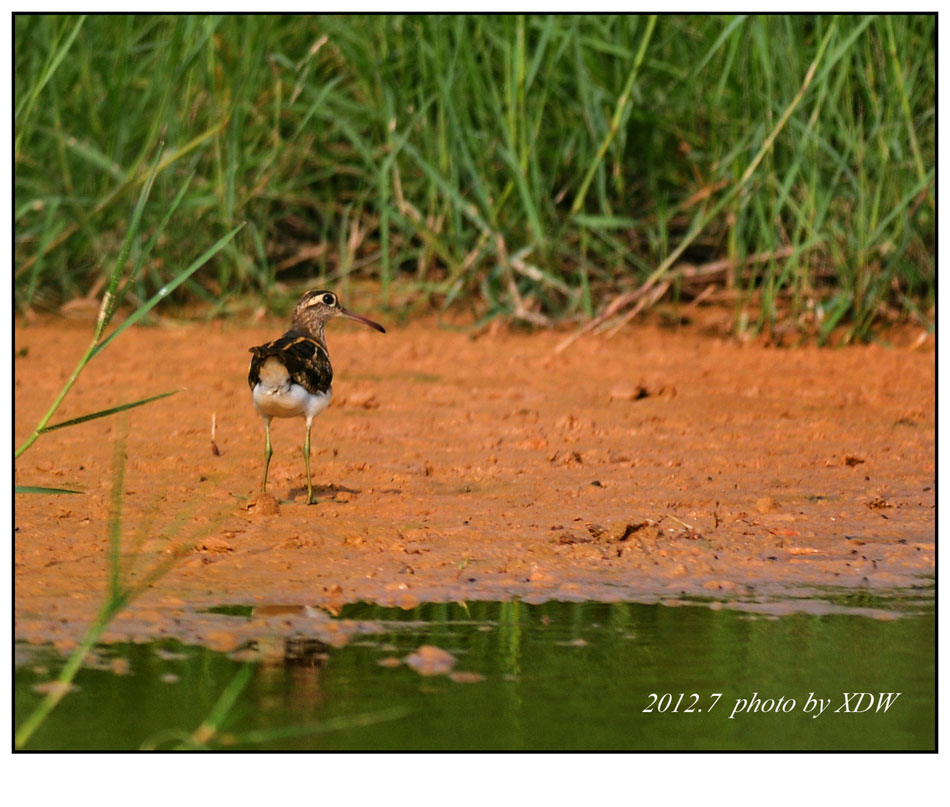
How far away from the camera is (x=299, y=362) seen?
5160 millimetres

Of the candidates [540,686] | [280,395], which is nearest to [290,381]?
[280,395]

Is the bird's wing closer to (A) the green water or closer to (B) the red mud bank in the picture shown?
(B) the red mud bank

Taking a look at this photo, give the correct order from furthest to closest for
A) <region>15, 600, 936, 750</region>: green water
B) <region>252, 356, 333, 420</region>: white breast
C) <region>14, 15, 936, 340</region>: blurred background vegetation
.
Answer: <region>14, 15, 936, 340</region>: blurred background vegetation
<region>252, 356, 333, 420</region>: white breast
<region>15, 600, 936, 750</region>: green water

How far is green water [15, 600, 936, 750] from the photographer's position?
126 inches

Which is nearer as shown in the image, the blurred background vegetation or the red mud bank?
the red mud bank

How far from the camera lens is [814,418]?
670 cm

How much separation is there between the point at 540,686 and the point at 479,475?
2217 mm

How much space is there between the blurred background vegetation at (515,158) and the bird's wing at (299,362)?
2366mm

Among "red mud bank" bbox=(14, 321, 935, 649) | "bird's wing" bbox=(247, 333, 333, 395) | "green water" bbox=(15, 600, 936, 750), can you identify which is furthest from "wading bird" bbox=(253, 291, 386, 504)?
"green water" bbox=(15, 600, 936, 750)

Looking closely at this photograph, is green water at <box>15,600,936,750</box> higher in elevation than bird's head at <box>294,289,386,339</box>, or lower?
lower

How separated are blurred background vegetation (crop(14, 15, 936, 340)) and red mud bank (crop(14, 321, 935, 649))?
42cm

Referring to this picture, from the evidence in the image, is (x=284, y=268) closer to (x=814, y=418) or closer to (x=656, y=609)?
(x=814, y=418)

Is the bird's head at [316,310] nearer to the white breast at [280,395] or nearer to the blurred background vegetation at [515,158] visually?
the white breast at [280,395]

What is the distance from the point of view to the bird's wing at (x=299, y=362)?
5105 mm
